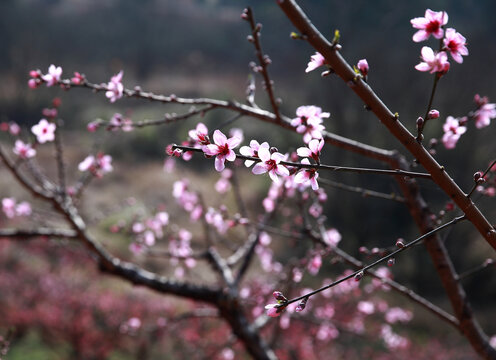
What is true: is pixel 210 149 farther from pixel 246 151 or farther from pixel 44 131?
pixel 44 131

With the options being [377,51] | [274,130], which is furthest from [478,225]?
[274,130]

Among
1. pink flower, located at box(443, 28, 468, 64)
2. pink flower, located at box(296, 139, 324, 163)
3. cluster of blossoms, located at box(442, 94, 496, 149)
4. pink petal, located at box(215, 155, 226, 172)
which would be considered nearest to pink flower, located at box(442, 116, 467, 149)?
cluster of blossoms, located at box(442, 94, 496, 149)

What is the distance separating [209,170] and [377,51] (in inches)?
292

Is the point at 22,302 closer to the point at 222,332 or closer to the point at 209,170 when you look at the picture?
the point at 222,332

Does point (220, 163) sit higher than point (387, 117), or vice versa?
point (387, 117)

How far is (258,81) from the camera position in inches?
570

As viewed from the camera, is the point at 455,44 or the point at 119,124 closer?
the point at 455,44

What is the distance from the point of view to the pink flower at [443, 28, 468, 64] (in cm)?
99

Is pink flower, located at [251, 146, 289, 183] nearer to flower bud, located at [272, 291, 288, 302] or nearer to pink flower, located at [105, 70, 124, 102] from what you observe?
flower bud, located at [272, 291, 288, 302]

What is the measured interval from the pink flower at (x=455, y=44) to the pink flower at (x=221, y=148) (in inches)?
23.4

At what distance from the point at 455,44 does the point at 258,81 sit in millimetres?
13893

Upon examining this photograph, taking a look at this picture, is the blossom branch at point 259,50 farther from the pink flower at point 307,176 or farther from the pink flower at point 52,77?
the pink flower at point 52,77

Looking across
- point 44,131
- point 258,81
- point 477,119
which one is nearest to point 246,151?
point 477,119

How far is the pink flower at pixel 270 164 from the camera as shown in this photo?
0.91m
